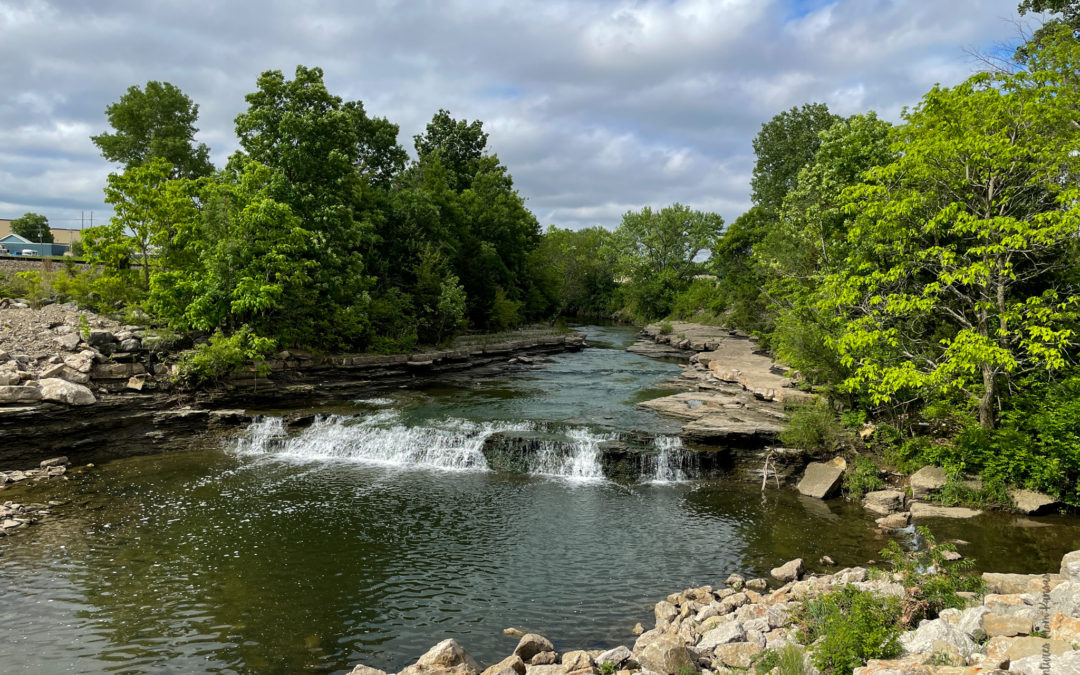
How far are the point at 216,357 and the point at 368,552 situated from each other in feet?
49.9

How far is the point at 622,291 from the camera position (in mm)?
82438

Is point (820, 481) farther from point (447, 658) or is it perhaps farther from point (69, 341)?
point (69, 341)

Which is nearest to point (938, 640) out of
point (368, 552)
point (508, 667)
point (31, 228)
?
point (508, 667)

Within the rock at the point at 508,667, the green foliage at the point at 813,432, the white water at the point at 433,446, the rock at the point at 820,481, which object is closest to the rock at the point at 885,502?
the rock at the point at 820,481

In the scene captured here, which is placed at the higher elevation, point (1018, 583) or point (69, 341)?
point (69, 341)

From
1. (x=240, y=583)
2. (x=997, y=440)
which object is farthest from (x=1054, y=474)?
(x=240, y=583)

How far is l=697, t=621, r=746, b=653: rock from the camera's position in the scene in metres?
8.44

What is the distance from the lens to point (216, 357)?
24.4 metres

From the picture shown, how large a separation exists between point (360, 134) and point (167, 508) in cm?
3145

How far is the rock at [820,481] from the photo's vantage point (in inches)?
659

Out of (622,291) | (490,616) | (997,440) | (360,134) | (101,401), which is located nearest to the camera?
(490,616)

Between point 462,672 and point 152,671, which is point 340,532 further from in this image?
point 462,672

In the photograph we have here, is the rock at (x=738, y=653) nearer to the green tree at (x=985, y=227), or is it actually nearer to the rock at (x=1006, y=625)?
the rock at (x=1006, y=625)

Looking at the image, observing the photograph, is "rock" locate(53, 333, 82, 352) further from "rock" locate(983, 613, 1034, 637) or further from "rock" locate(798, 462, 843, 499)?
"rock" locate(983, 613, 1034, 637)
